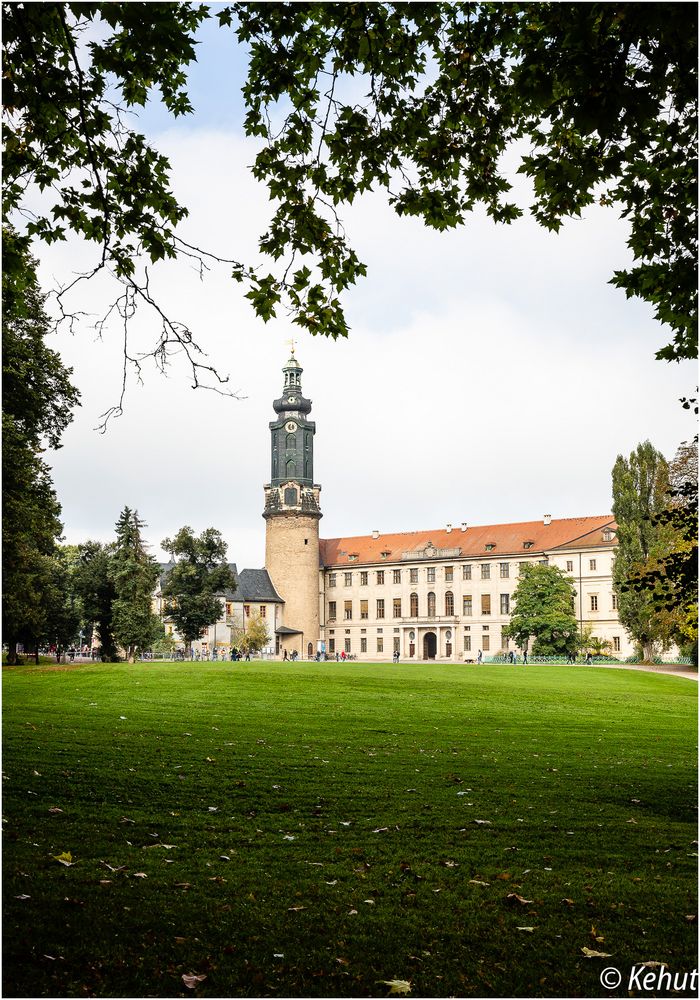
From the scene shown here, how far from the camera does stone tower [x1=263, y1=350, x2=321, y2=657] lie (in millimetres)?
102250

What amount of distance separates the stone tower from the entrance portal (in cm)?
1318

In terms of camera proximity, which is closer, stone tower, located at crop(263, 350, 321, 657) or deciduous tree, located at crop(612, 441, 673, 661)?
deciduous tree, located at crop(612, 441, 673, 661)

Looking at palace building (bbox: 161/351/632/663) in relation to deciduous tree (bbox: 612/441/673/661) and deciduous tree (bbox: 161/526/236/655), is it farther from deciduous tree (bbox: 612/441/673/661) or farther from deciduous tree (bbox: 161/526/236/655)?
deciduous tree (bbox: 161/526/236/655)

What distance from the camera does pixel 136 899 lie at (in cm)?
708

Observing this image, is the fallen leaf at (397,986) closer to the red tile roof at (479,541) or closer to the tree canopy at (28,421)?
the tree canopy at (28,421)

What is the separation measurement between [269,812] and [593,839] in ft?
12.7

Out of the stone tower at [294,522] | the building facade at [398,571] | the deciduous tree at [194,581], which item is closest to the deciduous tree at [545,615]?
the building facade at [398,571]

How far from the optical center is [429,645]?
10356cm

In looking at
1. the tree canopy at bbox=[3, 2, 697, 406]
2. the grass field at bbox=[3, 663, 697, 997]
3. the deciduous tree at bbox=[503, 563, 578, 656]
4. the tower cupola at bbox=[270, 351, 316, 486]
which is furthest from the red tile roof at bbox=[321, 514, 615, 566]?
the tree canopy at bbox=[3, 2, 697, 406]

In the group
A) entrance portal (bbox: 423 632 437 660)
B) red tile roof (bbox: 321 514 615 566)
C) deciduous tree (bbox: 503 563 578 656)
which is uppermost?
red tile roof (bbox: 321 514 615 566)

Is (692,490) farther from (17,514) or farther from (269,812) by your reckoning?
(17,514)

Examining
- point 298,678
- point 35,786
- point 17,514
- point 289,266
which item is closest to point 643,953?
point 289,266

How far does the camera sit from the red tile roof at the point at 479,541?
9525 centimetres

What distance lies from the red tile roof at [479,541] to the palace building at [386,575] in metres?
0.15
